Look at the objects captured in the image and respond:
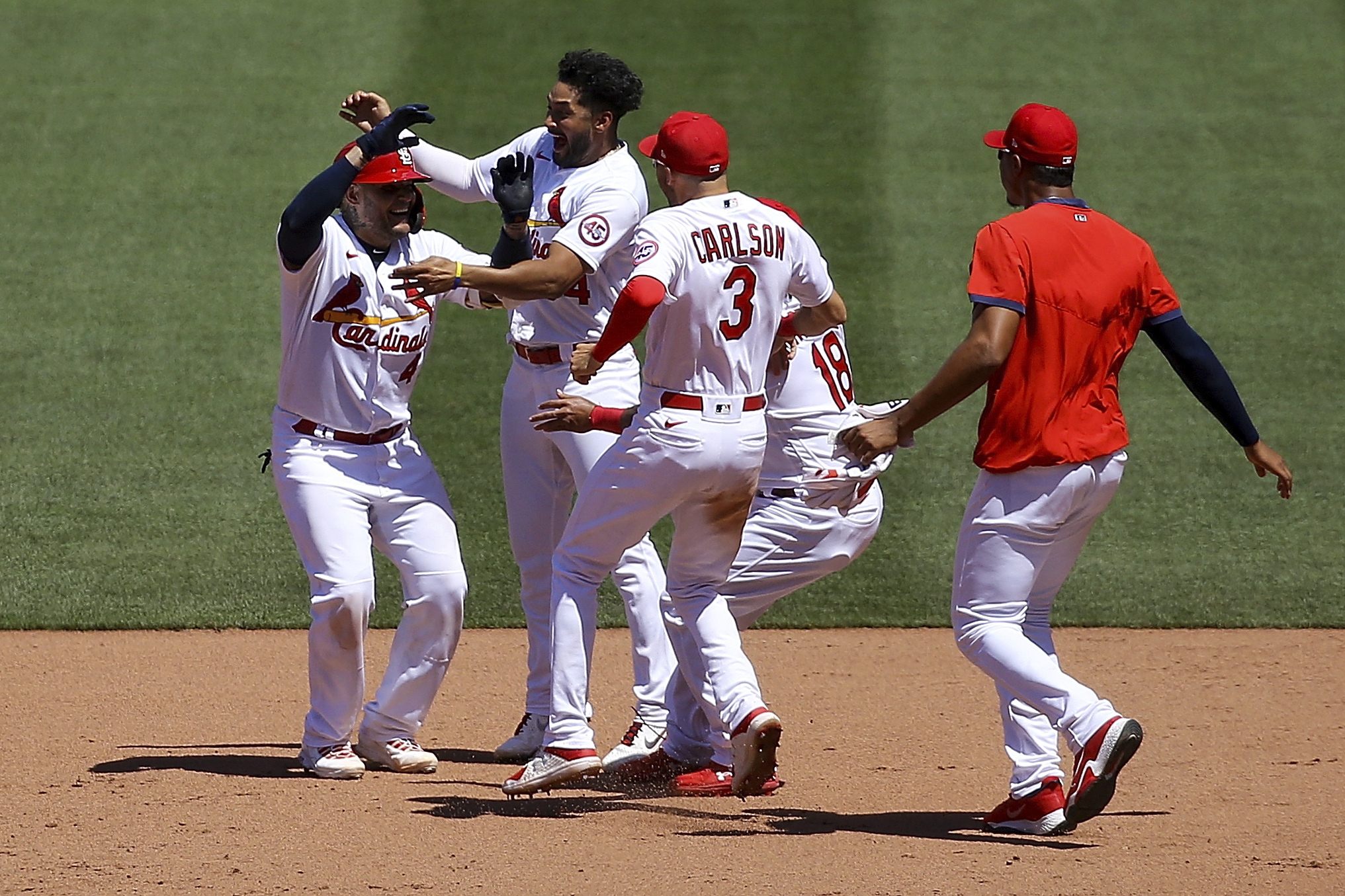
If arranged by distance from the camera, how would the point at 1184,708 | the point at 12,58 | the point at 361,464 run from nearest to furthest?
1. the point at 361,464
2. the point at 1184,708
3. the point at 12,58

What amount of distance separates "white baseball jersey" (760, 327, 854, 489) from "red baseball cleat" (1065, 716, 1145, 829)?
154cm

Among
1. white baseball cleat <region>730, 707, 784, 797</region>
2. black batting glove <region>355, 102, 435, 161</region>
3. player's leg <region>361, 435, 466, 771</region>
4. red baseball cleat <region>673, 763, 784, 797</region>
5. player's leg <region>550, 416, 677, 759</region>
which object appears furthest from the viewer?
player's leg <region>550, 416, 677, 759</region>

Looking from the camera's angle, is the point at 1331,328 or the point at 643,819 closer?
the point at 643,819

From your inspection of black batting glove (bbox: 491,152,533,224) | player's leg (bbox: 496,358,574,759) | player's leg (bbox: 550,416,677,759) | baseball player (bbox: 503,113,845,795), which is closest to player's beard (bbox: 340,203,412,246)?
black batting glove (bbox: 491,152,533,224)

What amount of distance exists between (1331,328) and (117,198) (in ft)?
29.0

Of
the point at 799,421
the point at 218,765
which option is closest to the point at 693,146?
the point at 799,421

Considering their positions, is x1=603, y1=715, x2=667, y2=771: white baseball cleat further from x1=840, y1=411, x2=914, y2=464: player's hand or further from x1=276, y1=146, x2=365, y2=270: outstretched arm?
x1=276, y1=146, x2=365, y2=270: outstretched arm

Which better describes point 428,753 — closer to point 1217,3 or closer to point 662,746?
point 662,746

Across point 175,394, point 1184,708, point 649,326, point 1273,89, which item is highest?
point 1273,89

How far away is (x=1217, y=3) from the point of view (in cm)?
1633

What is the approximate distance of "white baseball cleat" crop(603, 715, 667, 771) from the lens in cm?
551

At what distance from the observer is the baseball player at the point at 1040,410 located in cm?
457

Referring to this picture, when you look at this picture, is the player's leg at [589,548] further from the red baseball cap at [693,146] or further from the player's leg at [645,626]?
the red baseball cap at [693,146]

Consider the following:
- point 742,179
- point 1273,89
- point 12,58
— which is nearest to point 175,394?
point 742,179
